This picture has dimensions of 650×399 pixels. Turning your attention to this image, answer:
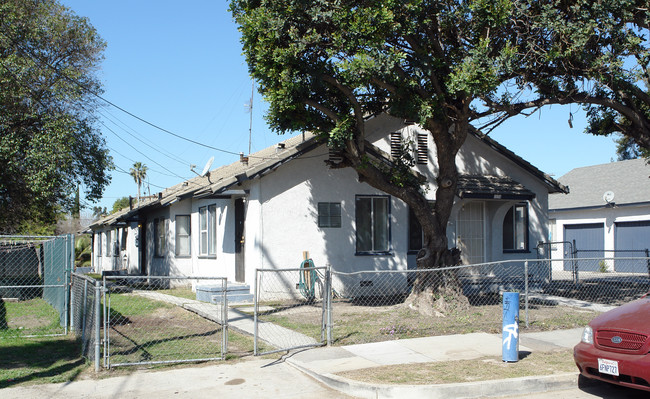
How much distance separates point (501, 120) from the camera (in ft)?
44.3

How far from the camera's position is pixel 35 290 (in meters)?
17.4

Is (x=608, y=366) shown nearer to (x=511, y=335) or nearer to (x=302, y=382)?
(x=511, y=335)

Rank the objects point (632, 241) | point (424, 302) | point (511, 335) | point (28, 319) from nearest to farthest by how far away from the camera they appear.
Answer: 1. point (511, 335)
2. point (424, 302)
3. point (28, 319)
4. point (632, 241)

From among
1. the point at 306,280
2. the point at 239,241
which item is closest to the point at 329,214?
the point at 306,280

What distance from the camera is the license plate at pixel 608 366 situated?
674 cm

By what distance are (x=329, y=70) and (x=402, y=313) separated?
214 inches

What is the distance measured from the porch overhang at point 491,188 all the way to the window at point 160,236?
11.4m

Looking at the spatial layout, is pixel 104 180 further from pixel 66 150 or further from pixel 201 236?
pixel 201 236

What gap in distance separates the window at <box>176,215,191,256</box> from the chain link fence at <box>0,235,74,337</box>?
15.1 ft

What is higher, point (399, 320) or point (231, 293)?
point (231, 293)

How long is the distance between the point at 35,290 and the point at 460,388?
1466 centimetres

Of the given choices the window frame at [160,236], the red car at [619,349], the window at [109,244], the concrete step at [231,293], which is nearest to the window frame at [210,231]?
the concrete step at [231,293]

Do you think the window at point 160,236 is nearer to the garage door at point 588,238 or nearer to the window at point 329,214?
the window at point 329,214

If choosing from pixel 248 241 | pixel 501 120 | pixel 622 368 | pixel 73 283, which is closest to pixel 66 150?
pixel 248 241
